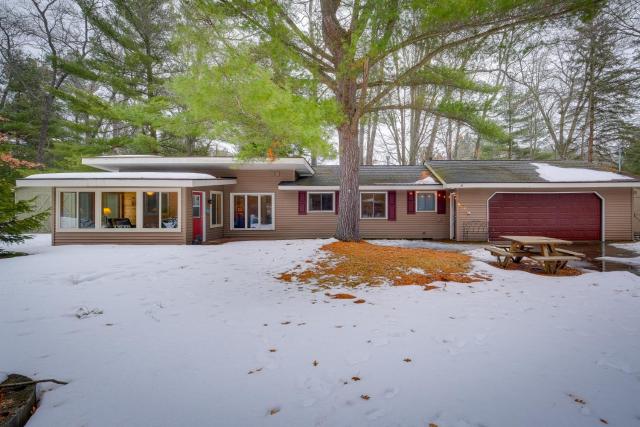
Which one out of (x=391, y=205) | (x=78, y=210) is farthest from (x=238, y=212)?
(x=391, y=205)

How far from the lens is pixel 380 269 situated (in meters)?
6.08

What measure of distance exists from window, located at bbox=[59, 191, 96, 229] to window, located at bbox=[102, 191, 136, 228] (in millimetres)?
359

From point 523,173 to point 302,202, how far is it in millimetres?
9510

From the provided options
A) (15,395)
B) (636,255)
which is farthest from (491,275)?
(15,395)

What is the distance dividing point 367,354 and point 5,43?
25.1m

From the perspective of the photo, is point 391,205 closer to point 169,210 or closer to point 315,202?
point 315,202

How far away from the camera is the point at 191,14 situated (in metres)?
6.15

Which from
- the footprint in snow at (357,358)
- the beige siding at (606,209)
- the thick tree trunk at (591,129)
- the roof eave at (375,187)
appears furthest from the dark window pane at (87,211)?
the thick tree trunk at (591,129)

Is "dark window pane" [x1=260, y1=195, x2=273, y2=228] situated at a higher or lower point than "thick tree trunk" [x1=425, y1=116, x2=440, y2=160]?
lower

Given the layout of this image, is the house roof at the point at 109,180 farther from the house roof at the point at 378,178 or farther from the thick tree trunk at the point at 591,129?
the thick tree trunk at the point at 591,129

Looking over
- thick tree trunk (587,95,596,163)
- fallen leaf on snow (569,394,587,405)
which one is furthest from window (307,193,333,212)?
thick tree trunk (587,95,596,163)

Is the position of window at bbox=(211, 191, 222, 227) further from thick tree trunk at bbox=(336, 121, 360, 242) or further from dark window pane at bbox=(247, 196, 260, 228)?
thick tree trunk at bbox=(336, 121, 360, 242)

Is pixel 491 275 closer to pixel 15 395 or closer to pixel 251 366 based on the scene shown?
pixel 251 366

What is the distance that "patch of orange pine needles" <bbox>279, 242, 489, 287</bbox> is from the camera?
17.9ft
